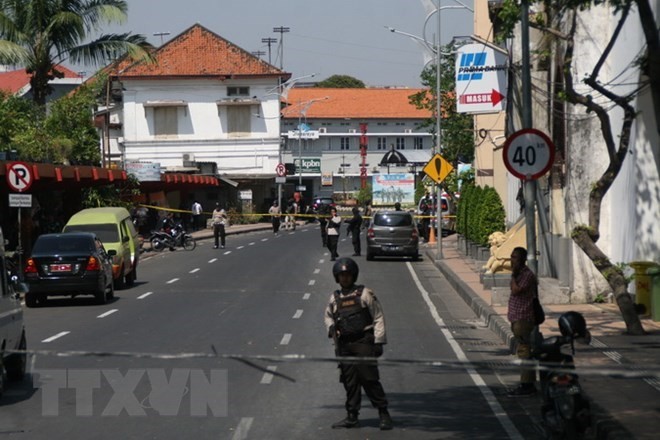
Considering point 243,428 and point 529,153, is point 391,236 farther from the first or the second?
point 243,428

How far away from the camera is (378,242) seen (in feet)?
135

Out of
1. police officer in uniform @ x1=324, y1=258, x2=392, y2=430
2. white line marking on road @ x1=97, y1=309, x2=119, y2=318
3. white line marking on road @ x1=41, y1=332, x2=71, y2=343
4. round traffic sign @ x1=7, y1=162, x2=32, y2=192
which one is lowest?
white line marking on road @ x1=97, y1=309, x2=119, y2=318

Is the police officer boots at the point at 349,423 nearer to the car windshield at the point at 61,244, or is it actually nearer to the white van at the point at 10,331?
the white van at the point at 10,331

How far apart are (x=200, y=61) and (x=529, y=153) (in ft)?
213

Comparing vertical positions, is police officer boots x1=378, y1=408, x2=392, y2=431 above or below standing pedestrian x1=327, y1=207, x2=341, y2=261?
below

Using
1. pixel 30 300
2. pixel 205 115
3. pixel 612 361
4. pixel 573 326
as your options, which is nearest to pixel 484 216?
pixel 30 300

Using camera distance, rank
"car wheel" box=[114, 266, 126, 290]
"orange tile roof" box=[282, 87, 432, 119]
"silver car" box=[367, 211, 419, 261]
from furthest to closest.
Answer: "orange tile roof" box=[282, 87, 432, 119] < "silver car" box=[367, 211, 419, 261] < "car wheel" box=[114, 266, 126, 290]

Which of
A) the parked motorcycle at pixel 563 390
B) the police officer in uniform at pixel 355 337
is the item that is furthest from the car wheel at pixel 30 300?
the parked motorcycle at pixel 563 390

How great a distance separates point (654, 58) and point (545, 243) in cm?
1634

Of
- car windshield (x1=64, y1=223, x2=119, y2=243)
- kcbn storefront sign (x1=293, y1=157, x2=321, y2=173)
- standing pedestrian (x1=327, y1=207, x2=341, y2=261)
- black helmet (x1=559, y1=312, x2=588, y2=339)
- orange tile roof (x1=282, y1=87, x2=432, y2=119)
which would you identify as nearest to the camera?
black helmet (x1=559, y1=312, x2=588, y2=339)

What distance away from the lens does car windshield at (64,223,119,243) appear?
31.5 m

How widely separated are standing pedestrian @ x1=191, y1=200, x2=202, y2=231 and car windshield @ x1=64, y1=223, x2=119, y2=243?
108 ft

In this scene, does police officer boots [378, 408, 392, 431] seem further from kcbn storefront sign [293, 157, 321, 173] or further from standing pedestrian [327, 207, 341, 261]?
kcbn storefront sign [293, 157, 321, 173]

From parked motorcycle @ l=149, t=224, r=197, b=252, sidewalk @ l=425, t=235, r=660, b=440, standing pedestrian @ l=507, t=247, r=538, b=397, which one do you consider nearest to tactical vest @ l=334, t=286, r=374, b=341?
sidewalk @ l=425, t=235, r=660, b=440
